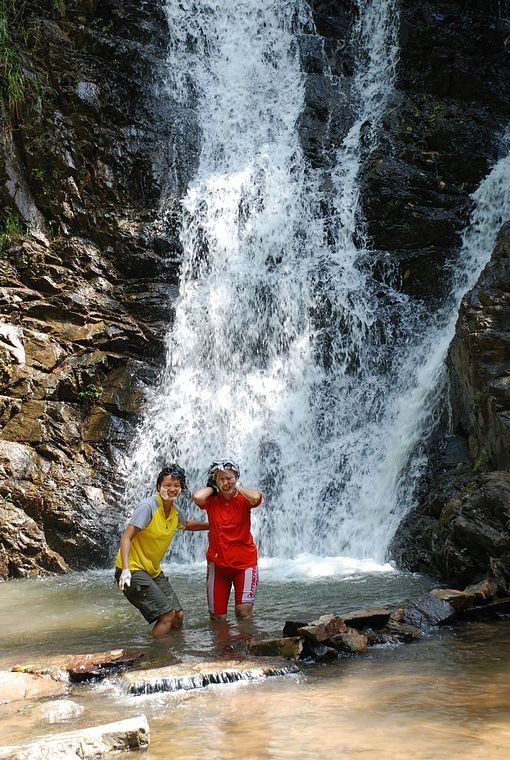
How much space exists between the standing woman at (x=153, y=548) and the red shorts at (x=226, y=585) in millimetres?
417

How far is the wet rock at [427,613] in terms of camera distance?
5.71m

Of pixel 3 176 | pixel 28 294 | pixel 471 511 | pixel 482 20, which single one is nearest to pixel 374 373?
pixel 471 511

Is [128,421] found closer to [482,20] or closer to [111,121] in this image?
[111,121]

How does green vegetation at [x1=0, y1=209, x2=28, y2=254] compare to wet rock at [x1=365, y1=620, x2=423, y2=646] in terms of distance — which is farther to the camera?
green vegetation at [x1=0, y1=209, x2=28, y2=254]

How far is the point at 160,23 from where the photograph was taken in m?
17.6

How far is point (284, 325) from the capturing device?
13.8 metres

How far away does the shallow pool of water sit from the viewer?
10.9 ft

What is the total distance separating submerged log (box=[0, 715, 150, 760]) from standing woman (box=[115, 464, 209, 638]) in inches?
88.5

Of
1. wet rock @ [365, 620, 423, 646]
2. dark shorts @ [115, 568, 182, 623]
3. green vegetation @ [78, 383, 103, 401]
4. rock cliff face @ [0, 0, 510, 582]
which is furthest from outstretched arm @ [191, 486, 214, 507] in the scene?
green vegetation @ [78, 383, 103, 401]

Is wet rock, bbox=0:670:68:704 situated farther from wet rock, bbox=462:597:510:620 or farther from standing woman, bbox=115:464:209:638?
wet rock, bbox=462:597:510:620

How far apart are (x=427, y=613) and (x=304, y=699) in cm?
209

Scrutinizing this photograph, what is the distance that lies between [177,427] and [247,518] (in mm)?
6759

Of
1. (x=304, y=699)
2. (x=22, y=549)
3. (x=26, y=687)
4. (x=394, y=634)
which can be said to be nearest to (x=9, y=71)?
(x=22, y=549)

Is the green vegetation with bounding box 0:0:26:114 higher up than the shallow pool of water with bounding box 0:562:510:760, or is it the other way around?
the green vegetation with bounding box 0:0:26:114
